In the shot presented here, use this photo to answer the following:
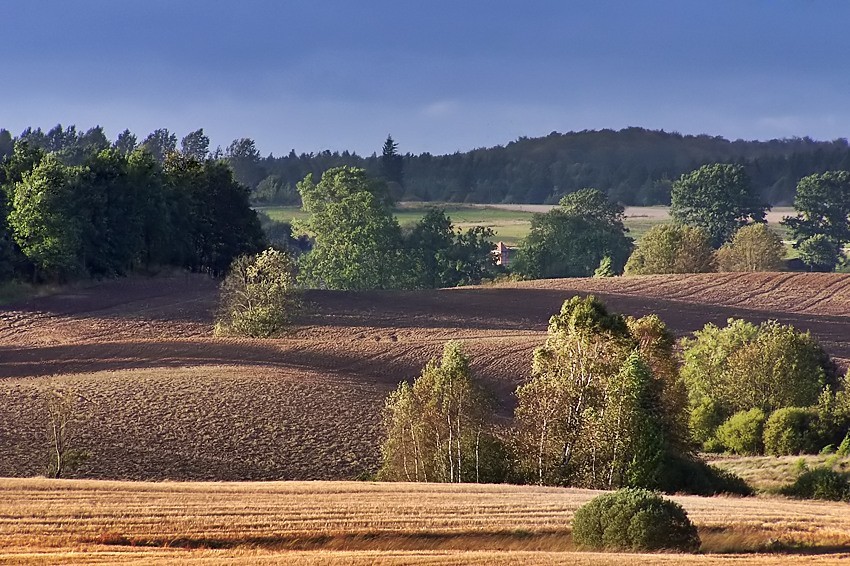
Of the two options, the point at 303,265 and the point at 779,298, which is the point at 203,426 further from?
the point at 303,265

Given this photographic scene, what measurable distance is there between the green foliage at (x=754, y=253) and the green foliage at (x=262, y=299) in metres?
54.7

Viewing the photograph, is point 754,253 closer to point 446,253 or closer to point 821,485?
point 446,253

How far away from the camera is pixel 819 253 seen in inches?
4798

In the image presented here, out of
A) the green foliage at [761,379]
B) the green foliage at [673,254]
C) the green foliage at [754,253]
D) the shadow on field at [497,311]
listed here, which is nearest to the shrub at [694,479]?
the green foliage at [761,379]

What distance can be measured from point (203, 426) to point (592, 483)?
1508 cm

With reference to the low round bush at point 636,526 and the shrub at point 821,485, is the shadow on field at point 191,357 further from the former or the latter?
the low round bush at point 636,526

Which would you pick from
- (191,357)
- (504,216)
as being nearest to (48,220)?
(191,357)

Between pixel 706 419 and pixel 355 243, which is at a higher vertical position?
pixel 355 243

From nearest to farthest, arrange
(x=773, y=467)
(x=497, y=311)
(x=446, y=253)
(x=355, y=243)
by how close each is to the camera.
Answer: (x=773, y=467) → (x=497, y=311) → (x=355, y=243) → (x=446, y=253)

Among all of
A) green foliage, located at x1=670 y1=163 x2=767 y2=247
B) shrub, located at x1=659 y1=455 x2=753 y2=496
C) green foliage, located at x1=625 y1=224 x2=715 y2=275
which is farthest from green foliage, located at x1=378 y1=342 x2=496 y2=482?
green foliage, located at x1=670 y1=163 x2=767 y2=247

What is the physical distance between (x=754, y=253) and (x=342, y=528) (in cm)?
9172

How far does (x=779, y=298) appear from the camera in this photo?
8138 centimetres

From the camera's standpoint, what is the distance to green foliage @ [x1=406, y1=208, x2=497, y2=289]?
109 metres

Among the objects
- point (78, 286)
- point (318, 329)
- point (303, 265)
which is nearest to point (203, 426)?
point (318, 329)
